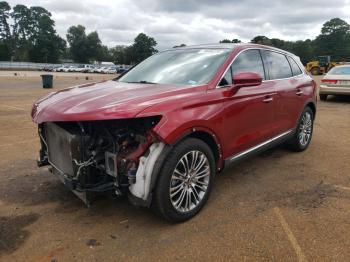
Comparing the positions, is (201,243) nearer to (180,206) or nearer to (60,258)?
(180,206)

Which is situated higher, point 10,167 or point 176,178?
point 176,178

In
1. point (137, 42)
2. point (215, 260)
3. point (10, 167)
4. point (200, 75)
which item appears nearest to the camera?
point (215, 260)

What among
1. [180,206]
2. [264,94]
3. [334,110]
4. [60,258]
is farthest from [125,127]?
[334,110]

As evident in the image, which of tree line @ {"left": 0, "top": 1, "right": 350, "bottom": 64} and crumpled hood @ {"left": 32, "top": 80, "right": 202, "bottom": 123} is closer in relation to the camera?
crumpled hood @ {"left": 32, "top": 80, "right": 202, "bottom": 123}

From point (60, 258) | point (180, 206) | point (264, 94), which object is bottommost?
point (60, 258)

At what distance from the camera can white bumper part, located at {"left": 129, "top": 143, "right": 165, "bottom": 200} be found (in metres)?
3.04

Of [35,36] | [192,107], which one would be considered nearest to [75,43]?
[35,36]

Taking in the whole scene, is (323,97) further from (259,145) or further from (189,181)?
(189,181)

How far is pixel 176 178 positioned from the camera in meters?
3.31

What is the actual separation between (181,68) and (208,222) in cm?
182

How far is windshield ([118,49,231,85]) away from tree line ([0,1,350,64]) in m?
80.9

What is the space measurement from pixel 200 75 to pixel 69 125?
5.02ft

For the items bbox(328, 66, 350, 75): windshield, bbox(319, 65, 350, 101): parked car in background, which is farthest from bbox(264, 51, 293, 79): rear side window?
bbox(328, 66, 350, 75): windshield

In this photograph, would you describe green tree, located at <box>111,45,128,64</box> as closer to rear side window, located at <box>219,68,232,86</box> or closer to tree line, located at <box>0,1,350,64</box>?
tree line, located at <box>0,1,350,64</box>
